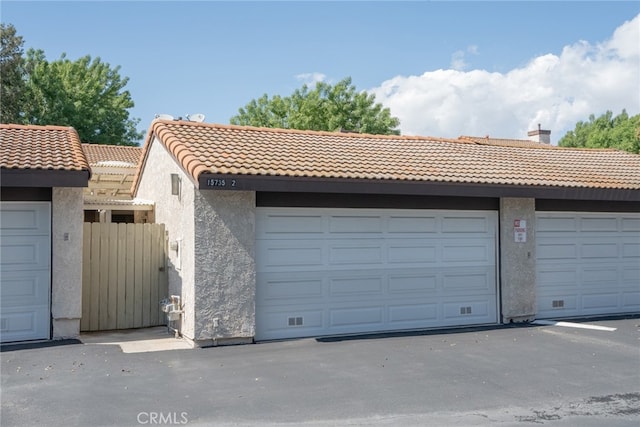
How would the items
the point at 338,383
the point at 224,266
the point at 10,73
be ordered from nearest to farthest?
1. the point at 338,383
2. the point at 224,266
3. the point at 10,73

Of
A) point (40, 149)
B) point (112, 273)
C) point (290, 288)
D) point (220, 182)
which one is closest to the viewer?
point (220, 182)

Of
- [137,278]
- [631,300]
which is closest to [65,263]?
[137,278]

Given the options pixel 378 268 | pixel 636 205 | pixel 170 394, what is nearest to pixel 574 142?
pixel 636 205

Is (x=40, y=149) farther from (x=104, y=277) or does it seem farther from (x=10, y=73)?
(x=10, y=73)

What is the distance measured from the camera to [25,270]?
35.6ft

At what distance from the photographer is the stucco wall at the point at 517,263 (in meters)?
13.0

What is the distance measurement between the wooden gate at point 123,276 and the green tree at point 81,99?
25249mm

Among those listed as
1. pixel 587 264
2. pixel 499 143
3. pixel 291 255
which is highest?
pixel 499 143

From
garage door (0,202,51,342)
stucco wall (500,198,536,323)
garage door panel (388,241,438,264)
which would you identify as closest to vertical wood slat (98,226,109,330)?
garage door (0,202,51,342)

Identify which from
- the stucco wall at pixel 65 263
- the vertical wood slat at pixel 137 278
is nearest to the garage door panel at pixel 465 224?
the vertical wood slat at pixel 137 278

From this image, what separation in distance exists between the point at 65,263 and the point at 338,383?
5.39m

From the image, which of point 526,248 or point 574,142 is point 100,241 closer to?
point 526,248

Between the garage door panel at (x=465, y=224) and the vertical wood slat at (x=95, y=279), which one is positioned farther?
the garage door panel at (x=465, y=224)

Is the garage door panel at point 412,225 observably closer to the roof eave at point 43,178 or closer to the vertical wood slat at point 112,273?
the vertical wood slat at point 112,273
